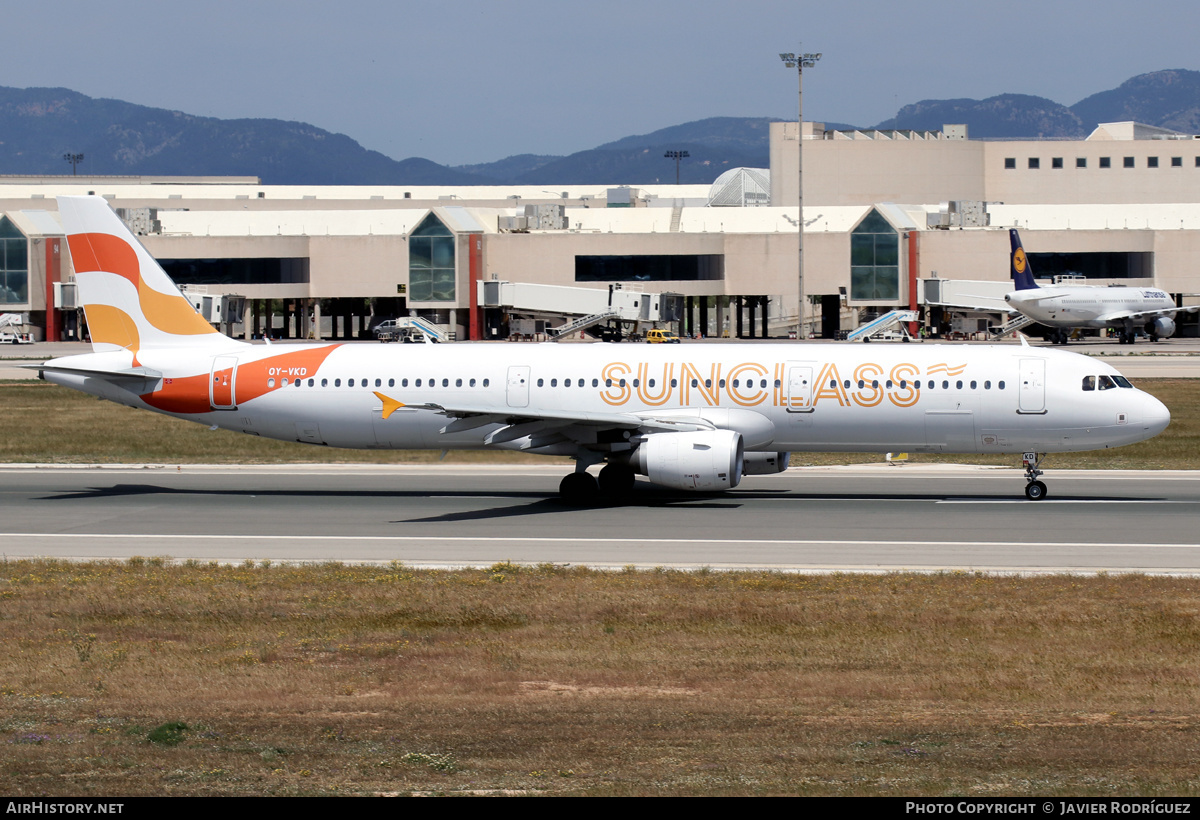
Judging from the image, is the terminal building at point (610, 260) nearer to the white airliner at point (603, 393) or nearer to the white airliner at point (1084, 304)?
the white airliner at point (1084, 304)

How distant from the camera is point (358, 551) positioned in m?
25.9

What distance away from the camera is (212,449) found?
44.5 meters

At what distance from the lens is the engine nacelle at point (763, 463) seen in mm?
33062

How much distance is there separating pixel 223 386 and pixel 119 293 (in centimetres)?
396

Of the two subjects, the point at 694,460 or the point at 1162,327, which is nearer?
the point at 694,460

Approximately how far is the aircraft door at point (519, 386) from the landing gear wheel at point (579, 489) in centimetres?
222

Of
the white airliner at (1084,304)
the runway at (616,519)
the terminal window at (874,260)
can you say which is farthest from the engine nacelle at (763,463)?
the terminal window at (874,260)

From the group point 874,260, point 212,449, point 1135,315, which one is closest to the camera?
point 212,449

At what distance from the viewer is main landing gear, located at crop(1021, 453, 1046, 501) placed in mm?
32188

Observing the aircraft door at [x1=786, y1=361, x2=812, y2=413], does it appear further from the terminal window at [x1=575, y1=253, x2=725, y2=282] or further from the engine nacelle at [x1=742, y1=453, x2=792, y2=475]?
the terminal window at [x1=575, y1=253, x2=725, y2=282]

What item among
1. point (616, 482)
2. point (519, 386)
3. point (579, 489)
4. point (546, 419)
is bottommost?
point (579, 489)

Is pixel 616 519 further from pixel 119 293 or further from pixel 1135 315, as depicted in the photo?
pixel 1135 315

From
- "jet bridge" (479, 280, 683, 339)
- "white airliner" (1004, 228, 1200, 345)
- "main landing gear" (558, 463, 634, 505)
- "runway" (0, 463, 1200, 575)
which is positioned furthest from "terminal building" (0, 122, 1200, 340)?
"main landing gear" (558, 463, 634, 505)

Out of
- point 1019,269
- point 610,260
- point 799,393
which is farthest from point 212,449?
point 610,260
